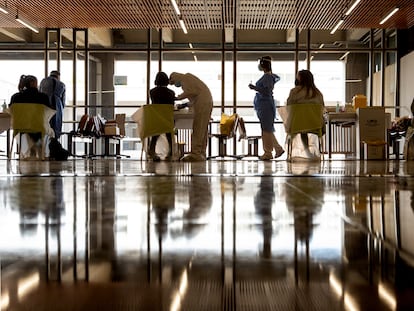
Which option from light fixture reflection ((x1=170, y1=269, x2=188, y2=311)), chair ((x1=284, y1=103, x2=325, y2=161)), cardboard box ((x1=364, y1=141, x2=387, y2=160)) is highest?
chair ((x1=284, y1=103, x2=325, y2=161))

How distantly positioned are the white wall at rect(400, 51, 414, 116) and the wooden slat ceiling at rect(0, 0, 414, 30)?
84cm

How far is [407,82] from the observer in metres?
13.0

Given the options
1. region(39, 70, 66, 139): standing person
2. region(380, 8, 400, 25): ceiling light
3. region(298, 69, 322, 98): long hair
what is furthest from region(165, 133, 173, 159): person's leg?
region(380, 8, 400, 25): ceiling light

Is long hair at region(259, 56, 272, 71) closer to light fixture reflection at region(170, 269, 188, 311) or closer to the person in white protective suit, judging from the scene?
the person in white protective suit

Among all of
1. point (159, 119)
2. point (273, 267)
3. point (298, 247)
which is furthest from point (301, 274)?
point (159, 119)

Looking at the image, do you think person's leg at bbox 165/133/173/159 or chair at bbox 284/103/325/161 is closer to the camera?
chair at bbox 284/103/325/161

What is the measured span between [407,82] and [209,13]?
16.3ft

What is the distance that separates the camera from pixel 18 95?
6.88m

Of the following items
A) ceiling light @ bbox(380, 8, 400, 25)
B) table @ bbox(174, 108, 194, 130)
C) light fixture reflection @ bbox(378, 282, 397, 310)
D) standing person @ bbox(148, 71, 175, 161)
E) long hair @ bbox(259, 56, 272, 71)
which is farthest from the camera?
ceiling light @ bbox(380, 8, 400, 25)

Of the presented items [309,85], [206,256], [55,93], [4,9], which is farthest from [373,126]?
[206,256]

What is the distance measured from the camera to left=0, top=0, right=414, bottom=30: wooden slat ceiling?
10.8 metres

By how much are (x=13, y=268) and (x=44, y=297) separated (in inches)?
6.6

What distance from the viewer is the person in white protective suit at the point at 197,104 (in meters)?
7.01

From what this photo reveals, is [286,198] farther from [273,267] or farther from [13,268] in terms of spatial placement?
A: [13,268]
